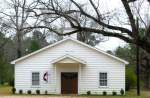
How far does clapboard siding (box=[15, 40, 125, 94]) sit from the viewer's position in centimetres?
Answer: 4859

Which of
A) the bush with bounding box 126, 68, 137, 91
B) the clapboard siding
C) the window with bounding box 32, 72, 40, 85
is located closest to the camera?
the clapboard siding

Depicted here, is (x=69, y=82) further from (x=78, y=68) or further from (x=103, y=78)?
(x=103, y=78)

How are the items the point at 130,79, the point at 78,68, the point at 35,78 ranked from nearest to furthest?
the point at 78,68 < the point at 35,78 < the point at 130,79

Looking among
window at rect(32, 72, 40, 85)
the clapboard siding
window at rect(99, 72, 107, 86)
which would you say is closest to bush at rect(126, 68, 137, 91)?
the clapboard siding

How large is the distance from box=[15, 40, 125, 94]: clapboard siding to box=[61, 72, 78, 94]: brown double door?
0.52m

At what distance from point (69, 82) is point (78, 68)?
1.83 metres

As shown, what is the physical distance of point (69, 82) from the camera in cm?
4928

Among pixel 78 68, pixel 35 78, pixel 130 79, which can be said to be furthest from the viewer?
pixel 130 79

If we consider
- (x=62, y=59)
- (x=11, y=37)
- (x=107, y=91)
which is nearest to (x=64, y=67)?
(x=62, y=59)

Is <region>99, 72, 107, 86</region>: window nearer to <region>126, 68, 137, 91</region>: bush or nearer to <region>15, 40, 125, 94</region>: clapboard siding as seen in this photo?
<region>15, 40, 125, 94</region>: clapboard siding

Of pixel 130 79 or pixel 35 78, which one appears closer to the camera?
pixel 35 78

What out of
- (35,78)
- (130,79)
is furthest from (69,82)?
(130,79)

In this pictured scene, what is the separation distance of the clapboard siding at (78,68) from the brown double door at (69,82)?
0.52 metres

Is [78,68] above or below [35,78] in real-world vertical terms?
above
